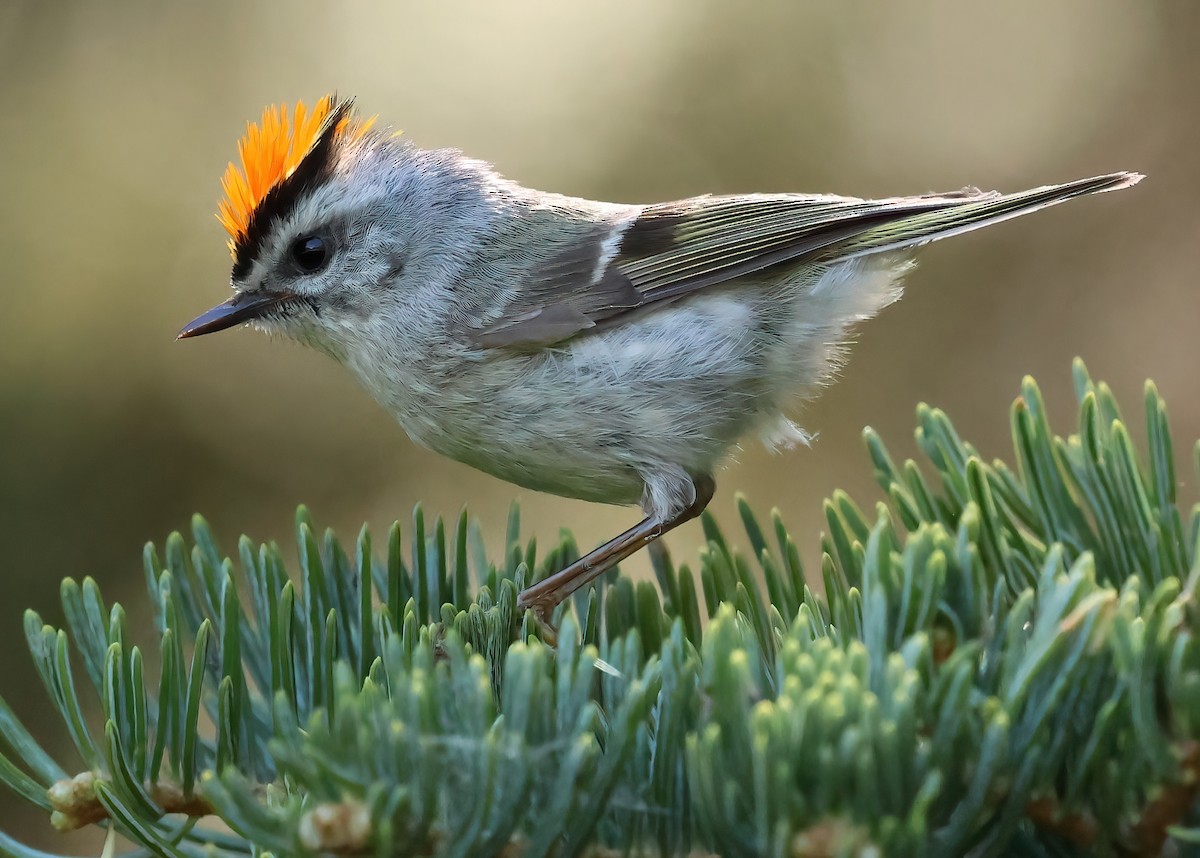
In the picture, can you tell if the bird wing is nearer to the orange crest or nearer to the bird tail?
the bird tail

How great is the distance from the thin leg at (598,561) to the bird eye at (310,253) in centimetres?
58

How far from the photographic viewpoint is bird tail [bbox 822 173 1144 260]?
131 cm

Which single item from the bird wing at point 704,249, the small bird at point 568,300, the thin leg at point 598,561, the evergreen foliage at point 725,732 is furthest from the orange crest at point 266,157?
the evergreen foliage at point 725,732

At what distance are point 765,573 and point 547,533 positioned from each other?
1220 millimetres

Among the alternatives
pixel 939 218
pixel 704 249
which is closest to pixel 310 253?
pixel 704 249

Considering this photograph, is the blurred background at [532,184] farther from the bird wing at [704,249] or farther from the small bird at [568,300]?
the bird wing at [704,249]

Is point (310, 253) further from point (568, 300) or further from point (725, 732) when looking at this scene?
point (725, 732)

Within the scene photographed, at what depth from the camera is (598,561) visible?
1242 mm

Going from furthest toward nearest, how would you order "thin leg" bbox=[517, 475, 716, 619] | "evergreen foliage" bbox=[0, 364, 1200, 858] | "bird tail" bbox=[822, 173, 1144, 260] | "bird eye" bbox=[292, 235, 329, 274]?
"bird eye" bbox=[292, 235, 329, 274]
"bird tail" bbox=[822, 173, 1144, 260]
"thin leg" bbox=[517, 475, 716, 619]
"evergreen foliage" bbox=[0, 364, 1200, 858]

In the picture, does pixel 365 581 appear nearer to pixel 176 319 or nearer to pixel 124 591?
pixel 124 591

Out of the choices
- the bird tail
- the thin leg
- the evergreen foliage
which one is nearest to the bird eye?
the thin leg

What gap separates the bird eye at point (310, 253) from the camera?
1503 mm

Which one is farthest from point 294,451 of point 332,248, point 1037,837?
point 1037,837

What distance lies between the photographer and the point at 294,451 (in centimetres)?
185
